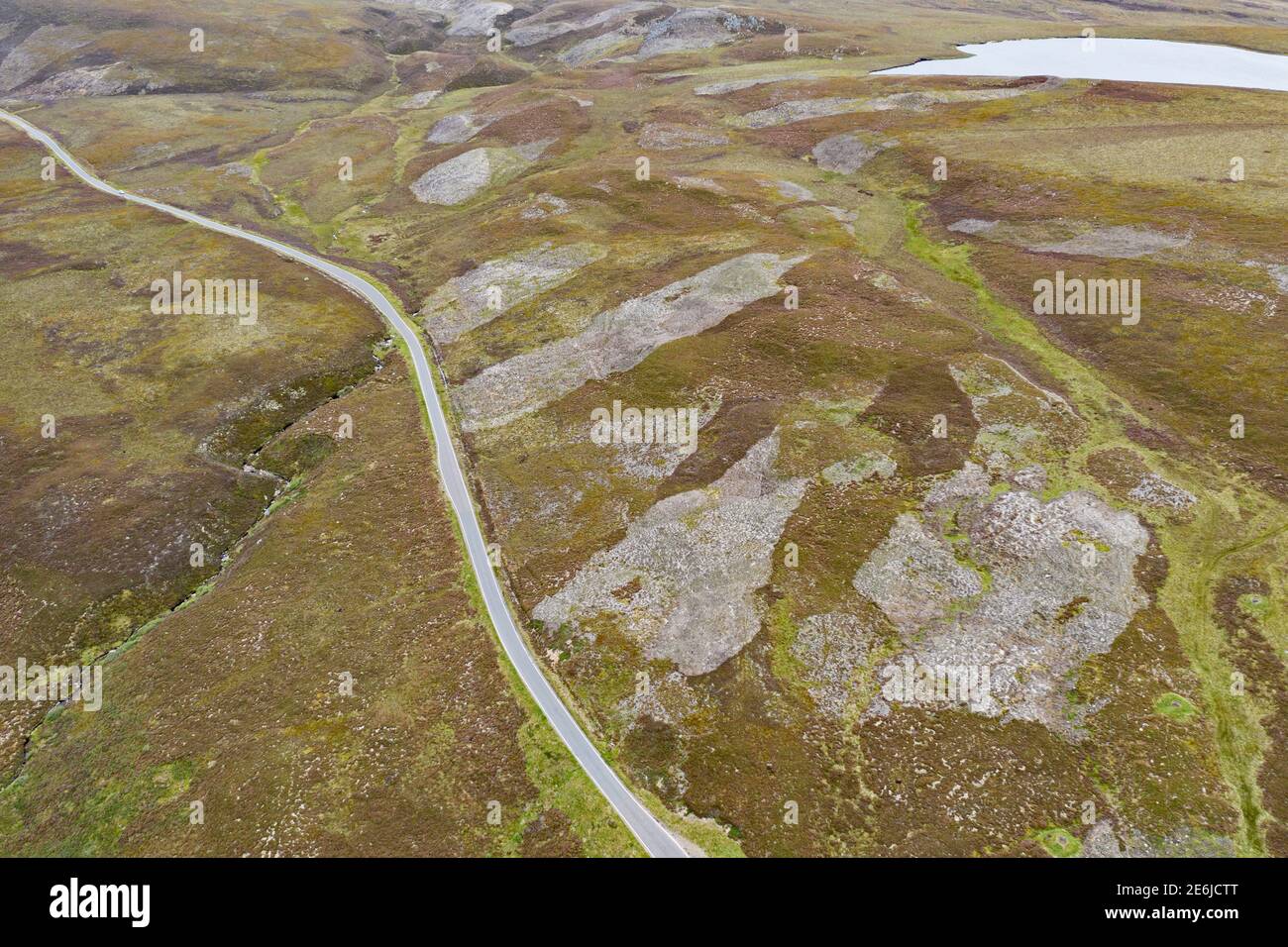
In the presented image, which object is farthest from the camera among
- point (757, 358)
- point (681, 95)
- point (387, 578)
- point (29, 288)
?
point (681, 95)

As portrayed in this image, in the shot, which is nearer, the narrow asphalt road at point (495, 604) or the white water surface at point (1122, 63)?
the narrow asphalt road at point (495, 604)

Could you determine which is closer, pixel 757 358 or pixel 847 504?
pixel 847 504

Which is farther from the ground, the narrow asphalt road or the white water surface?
the white water surface

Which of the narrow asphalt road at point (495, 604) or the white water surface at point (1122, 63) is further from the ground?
the white water surface at point (1122, 63)

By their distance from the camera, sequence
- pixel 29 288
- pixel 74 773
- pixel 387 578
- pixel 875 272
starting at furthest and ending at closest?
1. pixel 29 288
2. pixel 875 272
3. pixel 387 578
4. pixel 74 773

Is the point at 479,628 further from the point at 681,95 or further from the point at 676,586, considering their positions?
the point at 681,95

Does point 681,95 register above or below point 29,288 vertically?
above

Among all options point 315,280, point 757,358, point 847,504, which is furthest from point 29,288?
point 847,504

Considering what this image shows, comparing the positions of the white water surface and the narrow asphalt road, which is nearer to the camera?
the narrow asphalt road
